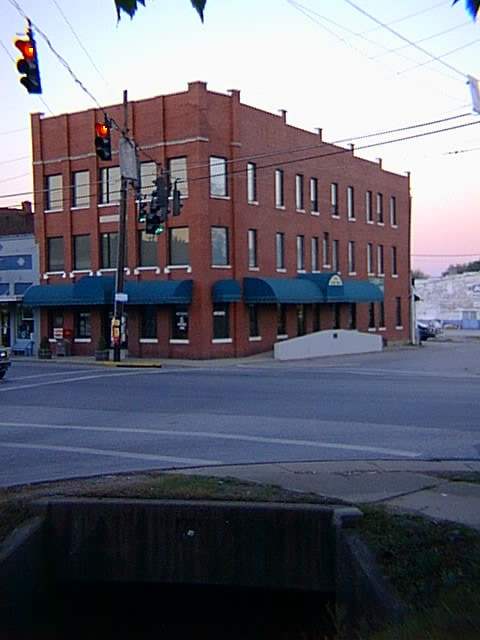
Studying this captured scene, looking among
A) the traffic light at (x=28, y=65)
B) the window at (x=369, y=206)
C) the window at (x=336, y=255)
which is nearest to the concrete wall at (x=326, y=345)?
the window at (x=336, y=255)

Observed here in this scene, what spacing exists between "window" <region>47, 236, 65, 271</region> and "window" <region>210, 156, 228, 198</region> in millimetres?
9315

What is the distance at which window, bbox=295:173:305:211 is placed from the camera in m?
46.9

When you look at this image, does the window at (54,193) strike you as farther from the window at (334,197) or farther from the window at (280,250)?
the window at (334,197)

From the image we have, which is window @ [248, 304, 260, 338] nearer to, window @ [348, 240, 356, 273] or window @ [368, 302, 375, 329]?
window @ [348, 240, 356, 273]

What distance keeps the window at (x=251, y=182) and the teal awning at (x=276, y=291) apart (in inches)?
151

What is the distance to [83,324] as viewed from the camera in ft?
149

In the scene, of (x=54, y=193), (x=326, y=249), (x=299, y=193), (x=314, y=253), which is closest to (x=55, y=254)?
(x=54, y=193)

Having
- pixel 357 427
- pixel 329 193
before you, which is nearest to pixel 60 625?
pixel 357 427

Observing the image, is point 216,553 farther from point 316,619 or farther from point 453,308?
point 453,308

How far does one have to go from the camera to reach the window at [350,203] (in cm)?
5250

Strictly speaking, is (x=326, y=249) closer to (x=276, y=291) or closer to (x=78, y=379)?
(x=276, y=291)

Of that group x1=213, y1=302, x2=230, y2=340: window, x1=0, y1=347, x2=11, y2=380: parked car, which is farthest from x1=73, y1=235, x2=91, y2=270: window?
x1=0, y1=347, x2=11, y2=380: parked car

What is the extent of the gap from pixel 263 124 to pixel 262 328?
950 cm

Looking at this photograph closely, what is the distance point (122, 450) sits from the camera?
13883 mm
